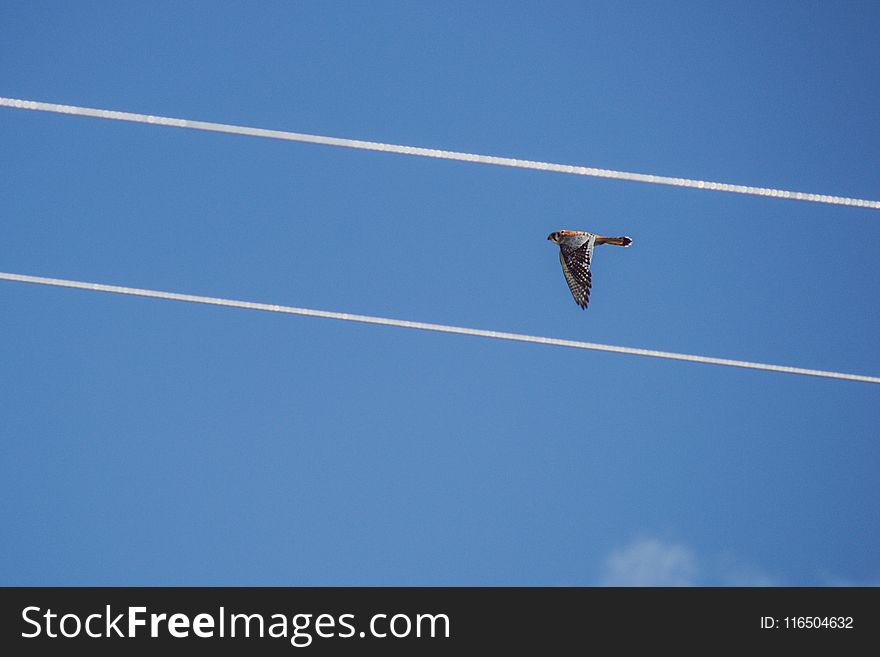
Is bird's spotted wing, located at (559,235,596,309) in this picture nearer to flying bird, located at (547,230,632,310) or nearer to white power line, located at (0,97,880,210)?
flying bird, located at (547,230,632,310)

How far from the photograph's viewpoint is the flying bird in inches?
713

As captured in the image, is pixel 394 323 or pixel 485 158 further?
pixel 394 323

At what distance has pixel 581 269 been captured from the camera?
60.0ft

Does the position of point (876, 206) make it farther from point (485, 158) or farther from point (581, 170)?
point (485, 158)

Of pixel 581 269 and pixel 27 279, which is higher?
pixel 581 269

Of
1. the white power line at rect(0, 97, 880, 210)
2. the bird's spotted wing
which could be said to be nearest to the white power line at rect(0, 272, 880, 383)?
the white power line at rect(0, 97, 880, 210)

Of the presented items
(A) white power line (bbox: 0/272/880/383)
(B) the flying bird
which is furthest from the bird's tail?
(A) white power line (bbox: 0/272/880/383)

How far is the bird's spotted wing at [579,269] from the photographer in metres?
18.1

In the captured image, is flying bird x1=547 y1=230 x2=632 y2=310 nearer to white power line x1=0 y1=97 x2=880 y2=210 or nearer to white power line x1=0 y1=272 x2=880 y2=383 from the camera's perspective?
white power line x1=0 y1=272 x2=880 y2=383

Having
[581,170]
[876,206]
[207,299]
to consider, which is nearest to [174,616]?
[207,299]

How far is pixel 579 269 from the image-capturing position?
18281 millimetres

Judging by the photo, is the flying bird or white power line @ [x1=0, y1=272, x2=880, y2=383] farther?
the flying bird

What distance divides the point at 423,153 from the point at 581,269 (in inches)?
358

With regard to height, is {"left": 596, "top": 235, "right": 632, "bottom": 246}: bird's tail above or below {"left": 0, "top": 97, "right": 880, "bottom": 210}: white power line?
above
